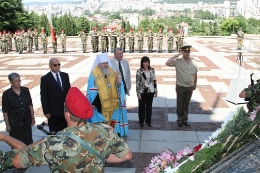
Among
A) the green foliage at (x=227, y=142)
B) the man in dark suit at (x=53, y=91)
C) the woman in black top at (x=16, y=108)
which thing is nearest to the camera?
the green foliage at (x=227, y=142)

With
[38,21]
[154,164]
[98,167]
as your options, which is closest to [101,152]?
[98,167]

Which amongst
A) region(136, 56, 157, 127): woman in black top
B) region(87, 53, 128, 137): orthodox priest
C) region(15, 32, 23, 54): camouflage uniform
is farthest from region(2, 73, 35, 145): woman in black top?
region(15, 32, 23, 54): camouflage uniform

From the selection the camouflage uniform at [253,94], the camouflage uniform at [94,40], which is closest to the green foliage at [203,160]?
the camouflage uniform at [253,94]

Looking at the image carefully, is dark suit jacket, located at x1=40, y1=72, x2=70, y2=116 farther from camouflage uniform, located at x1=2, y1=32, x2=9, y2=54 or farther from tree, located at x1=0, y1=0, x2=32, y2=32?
tree, located at x1=0, y1=0, x2=32, y2=32

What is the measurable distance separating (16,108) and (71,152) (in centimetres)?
299

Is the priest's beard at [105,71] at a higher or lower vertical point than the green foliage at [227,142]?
higher

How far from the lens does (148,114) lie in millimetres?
6160

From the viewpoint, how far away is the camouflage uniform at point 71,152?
1926 millimetres

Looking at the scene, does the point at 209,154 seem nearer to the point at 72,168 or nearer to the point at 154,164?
the point at 154,164

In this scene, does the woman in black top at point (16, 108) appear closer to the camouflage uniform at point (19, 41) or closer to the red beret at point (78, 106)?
the red beret at point (78, 106)

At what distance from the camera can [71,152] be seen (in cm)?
193

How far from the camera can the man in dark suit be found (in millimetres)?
4695

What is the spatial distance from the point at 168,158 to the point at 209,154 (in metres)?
0.51

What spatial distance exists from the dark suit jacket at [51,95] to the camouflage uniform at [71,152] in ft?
9.15
